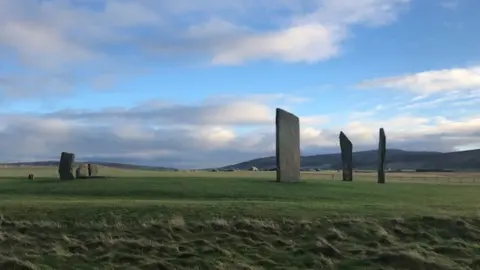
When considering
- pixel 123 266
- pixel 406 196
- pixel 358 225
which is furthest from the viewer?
pixel 406 196

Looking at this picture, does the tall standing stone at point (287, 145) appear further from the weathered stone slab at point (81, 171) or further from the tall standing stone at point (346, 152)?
the weathered stone slab at point (81, 171)

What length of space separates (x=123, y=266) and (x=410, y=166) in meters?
176

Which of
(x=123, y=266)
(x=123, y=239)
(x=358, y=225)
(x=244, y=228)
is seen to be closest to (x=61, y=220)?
(x=123, y=239)

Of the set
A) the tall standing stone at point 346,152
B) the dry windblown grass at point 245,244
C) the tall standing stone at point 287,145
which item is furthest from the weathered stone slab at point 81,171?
the dry windblown grass at point 245,244

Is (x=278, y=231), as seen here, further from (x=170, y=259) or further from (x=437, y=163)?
(x=437, y=163)

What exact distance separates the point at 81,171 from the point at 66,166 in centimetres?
257

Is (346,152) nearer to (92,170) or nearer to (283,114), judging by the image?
(283,114)

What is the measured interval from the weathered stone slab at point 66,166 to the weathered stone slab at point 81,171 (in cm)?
117

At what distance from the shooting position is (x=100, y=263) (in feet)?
49.9

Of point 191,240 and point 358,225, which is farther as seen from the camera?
point 358,225

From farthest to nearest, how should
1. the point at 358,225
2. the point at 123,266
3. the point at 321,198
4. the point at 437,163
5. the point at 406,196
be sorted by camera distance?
the point at 437,163 → the point at 406,196 → the point at 321,198 → the point at 358,225 → the point at 123,266

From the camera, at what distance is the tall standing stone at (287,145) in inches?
1227

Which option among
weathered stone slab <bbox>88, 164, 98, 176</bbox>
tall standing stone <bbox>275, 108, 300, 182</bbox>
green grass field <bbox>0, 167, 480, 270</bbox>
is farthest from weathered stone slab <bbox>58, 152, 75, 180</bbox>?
green grass field <bbox>0, 167, 480, 270</bbox>

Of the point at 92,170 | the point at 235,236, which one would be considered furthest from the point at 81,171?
the point at 235,236
